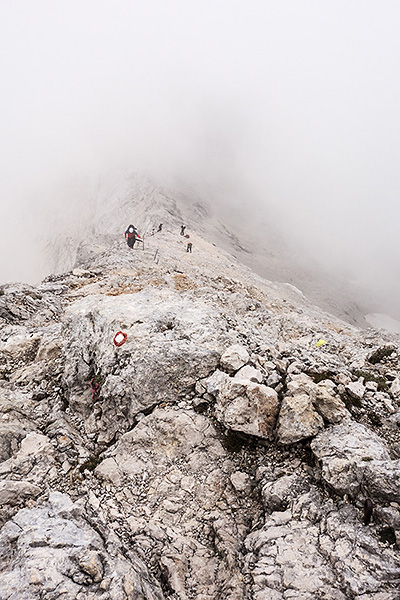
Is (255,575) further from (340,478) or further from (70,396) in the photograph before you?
(70,396)

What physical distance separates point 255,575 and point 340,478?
265cm

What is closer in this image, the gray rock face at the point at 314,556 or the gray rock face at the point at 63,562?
the gray rock face at the point at 63,562

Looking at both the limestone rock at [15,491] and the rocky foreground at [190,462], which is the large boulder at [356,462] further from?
the limestone rock at [15,491]

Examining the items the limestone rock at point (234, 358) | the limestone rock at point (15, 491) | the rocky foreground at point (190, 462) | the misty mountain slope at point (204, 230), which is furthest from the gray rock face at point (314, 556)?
the misty mountain slope at point (204, 230)

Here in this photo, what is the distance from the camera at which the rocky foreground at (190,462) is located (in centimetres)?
583

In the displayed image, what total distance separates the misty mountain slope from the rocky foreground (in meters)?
52.9

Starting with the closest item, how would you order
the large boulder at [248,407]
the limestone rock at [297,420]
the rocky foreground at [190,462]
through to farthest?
the rocky foreground at [190,462], the limestone rock at [297,420], the large boulder at [248,407]

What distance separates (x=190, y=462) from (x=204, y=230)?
233ft

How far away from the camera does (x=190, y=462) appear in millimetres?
8375

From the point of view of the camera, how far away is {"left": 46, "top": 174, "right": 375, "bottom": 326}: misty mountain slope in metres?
68.9

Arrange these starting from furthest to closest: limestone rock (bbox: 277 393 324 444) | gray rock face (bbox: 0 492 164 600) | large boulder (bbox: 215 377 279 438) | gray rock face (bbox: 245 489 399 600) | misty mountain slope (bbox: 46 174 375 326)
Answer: misty mountain slope (bbox: 46 174 375 326), large boulder (bbox: 215 377 279 438), limestone rock (bbox: 277 393 324 444), gray rock face (bbox: 245 489 399 600), gray rock face (bbox: 0 492 164 600)

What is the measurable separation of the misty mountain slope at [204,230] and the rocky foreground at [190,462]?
52914 mm

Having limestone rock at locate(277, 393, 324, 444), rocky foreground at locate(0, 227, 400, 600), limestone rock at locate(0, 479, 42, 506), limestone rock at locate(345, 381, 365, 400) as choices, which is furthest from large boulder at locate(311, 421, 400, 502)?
limestone rock at locate(0, 479, 42, 506)

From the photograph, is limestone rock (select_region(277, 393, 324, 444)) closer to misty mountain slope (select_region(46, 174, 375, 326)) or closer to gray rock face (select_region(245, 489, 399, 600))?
gray rock face (select_region(245, 489, 399, 600))
